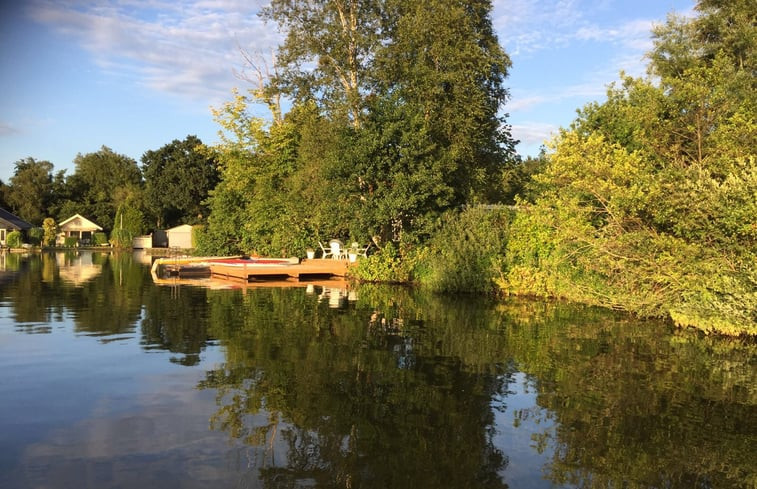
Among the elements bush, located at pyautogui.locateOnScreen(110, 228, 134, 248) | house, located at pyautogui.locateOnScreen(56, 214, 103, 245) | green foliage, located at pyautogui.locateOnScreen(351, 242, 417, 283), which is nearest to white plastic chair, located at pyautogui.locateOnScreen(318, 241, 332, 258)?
green foliage, located at pyautogui.locateOnScreen(351, 242, 417, 283)

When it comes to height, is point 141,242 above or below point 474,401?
above

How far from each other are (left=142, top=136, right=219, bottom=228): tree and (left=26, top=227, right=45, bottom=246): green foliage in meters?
11.8

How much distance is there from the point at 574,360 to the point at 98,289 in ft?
62.6

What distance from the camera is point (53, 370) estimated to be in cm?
1024

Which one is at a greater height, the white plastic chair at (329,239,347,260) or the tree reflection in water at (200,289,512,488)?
the white plastic chair at (329,239,347,260)

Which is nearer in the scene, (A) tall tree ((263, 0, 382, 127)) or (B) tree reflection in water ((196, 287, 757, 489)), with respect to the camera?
(B) tree reflection in water ((196, 287, 757, 489))

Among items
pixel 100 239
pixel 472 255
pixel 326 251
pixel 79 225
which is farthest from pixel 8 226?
pixel 472 255

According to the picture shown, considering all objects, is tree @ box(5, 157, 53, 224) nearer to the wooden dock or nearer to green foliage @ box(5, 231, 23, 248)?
green foliage @ box(5, 231, 23, 248)

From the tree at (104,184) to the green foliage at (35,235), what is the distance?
8.95 meters

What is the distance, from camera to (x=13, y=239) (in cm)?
6203

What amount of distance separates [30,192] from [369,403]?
266 ft

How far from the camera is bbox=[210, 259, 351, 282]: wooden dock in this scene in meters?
28.5

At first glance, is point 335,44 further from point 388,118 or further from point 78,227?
point 78,227

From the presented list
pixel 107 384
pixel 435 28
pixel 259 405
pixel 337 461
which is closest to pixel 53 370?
pixel 107 384
